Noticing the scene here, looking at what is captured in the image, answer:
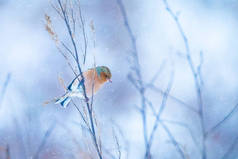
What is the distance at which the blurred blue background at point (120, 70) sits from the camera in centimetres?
196

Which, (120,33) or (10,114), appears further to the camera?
(120,33)

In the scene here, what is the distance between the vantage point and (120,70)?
214 centimetres

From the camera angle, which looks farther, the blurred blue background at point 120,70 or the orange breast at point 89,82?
the blurred blue background at point 120,70

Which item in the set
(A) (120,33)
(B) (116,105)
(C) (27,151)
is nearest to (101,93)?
(B) (116,105)

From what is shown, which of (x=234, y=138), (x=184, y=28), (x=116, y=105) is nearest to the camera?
(x=234, y=138)

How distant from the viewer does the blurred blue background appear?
1.96 meters

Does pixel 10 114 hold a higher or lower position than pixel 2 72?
lower

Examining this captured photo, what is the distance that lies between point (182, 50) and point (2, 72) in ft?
4.31

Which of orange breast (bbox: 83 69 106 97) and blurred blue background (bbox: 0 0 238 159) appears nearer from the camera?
orange breast (bbox: 83 69 106 97)

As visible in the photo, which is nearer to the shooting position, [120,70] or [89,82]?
[89,82]

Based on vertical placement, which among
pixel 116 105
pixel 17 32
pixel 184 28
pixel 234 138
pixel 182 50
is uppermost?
pixel 17 32

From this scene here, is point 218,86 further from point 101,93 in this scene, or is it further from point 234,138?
point 101,93

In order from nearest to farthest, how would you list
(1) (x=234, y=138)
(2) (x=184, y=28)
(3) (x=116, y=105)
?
(1) (x=234, y=138)
(3) (x=116, y=105)
(2) (x=184, y=28)

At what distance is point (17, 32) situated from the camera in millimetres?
2223
